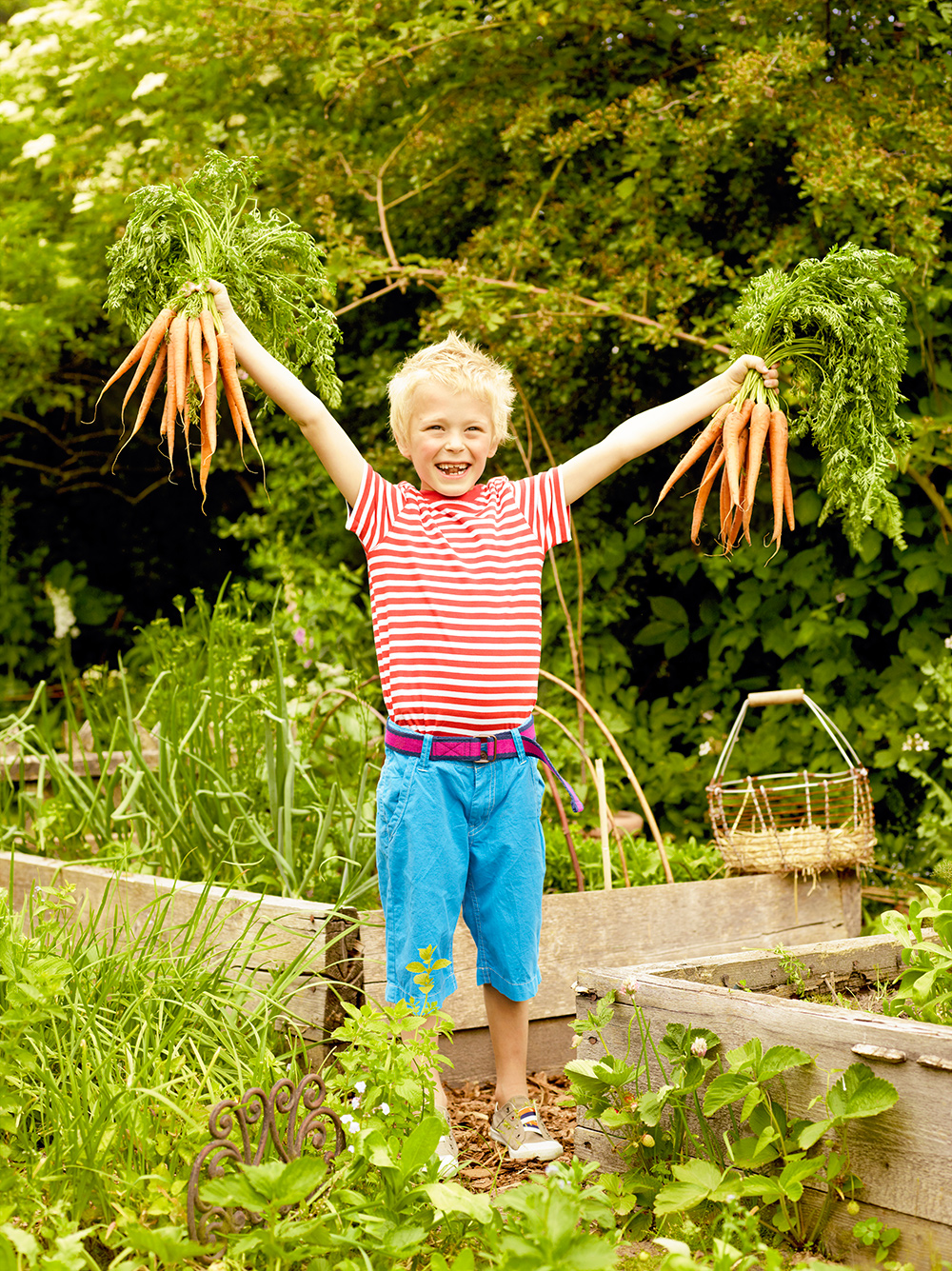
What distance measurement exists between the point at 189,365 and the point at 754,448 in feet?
3.25

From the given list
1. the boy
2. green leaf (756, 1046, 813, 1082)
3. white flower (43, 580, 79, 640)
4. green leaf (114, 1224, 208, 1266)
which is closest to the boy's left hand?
the boy

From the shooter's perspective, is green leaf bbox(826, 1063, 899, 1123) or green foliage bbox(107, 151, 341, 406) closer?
green leaf bbox(826, 1063, 899, 1123)

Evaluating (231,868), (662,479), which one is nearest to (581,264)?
(662,479)

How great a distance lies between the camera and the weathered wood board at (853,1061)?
1556 mm

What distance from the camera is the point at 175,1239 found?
1.38 m

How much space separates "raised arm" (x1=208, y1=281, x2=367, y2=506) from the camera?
80.2 inches

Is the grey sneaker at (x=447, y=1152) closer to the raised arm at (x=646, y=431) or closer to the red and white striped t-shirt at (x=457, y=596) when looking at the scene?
the red and white striped t-shirt at (x=457, y=596)

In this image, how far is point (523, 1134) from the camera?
2131 mm

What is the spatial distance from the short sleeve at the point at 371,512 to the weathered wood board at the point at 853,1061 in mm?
897

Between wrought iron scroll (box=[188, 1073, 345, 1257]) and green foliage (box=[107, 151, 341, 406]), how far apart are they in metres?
1.25

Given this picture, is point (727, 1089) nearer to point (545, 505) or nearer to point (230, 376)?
point (545, 505)

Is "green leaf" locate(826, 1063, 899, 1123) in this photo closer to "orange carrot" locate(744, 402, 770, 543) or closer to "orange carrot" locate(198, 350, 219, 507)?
"orange carrot" locate(744, 402, 770, 543)

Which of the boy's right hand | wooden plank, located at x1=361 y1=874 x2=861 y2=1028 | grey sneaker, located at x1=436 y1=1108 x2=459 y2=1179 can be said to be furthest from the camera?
wooden plank, located at x1=361 y1=874 x2=861 y2=1028

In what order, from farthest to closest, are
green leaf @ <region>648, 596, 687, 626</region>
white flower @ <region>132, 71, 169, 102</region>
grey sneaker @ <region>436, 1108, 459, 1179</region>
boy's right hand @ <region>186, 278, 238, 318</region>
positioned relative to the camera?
white flower @ <region>132, 71, 169, 102</region> < green leaf @ <region>648, 596, 687, 626</region> < boy's right hand @ <region>186, 278, 238, 318</region> < grey sneaker @ <region>436, 1108, 459, 1179</region>
